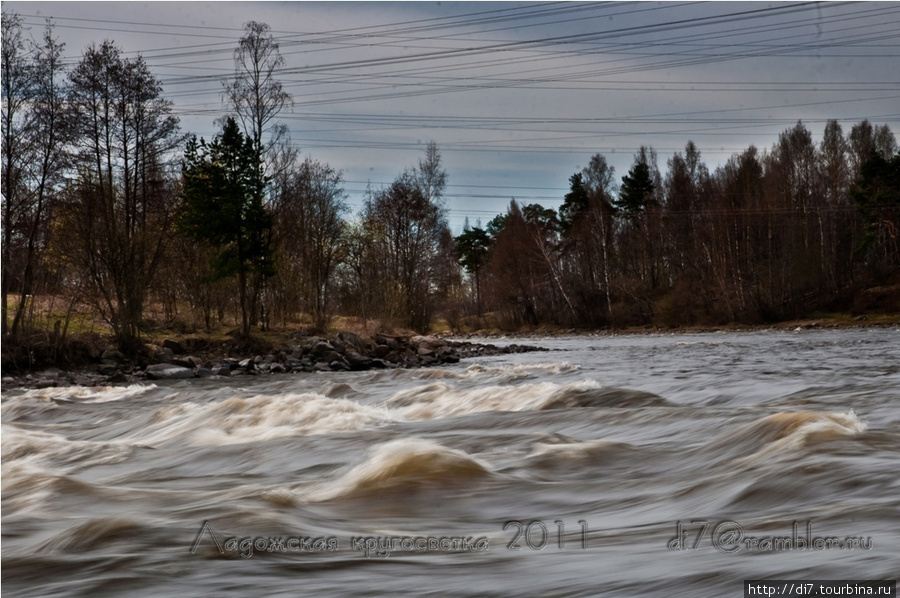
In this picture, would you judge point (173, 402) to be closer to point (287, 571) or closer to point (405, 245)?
point (287, 571)

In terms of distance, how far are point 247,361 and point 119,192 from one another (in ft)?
35.7

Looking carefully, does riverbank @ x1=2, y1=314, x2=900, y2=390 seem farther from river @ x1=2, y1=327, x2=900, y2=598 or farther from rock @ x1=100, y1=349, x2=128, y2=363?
river @ x1=2, y1=327, x2=900, y2=598

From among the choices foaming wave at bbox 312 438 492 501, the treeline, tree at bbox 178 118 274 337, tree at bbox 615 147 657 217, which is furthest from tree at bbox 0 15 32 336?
tree at bbox 615 147 657 217

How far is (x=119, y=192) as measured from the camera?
31328 millimetres

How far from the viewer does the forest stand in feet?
83.1

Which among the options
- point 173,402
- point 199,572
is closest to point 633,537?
point 199,572

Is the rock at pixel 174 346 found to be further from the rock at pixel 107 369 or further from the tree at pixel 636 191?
the tree at pixel 636 191

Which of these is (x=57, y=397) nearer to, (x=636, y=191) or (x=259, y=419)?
(x=259, y=419)

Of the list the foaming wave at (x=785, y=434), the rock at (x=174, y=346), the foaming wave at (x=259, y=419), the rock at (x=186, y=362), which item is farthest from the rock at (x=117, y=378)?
the foaming wave at (x=785, y=434)

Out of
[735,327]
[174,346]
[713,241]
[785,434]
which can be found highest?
[713,241]

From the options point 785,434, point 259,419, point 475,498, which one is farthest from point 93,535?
point 259,419

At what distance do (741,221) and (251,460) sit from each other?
59.2 metres

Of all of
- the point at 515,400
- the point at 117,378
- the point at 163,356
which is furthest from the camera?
the point at 163,356

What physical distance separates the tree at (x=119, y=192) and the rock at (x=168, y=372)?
2.95 metres
